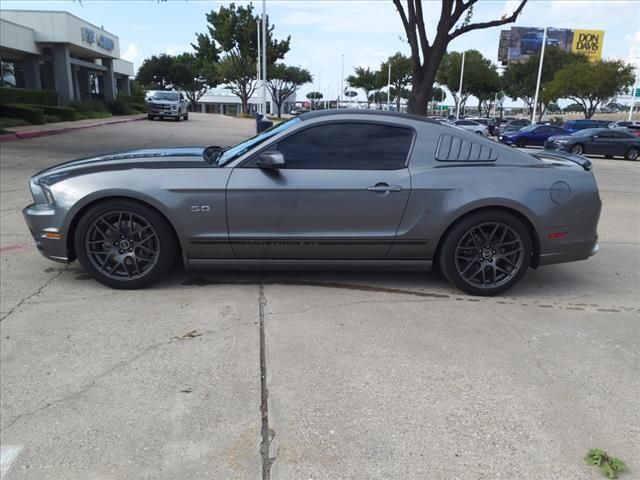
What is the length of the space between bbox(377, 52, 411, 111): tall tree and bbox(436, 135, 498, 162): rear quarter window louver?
62.0m

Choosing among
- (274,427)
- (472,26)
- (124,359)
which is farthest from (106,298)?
(472,26)

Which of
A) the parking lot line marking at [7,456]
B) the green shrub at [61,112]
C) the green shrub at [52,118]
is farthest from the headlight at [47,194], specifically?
the green shrub at [61,112]

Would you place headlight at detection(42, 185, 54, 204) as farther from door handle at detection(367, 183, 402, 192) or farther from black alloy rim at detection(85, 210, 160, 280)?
door handle at detection(367, 183, 402, 192)

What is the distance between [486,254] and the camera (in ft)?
14.5

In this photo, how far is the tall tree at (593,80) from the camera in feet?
149

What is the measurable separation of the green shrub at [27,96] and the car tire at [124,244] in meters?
24.9

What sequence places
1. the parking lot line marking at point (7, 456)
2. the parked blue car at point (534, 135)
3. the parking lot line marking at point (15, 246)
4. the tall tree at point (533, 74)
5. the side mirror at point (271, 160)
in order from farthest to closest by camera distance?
the tall tree at point (533, 74)
the parked blue car at point (534, 135)
the parking lot line marking at point (15, 246)
the side mirror at point (271, 160)
the parking lot line marking at point (7, 456)

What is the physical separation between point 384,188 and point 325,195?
0.49 m

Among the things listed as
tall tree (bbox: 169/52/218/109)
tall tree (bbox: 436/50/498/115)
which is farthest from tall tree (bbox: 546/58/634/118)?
tall tree (bbox: 169/52/218/109)

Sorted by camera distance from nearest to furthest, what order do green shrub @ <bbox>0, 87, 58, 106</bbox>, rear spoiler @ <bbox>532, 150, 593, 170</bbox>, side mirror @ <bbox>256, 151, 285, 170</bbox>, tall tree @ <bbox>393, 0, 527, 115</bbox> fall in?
side mirror @ <bbox>256, 151, 285, 170</bbox>
rear spoiler @ <bbox>532, 150, 593, 170</bbox>
tall tree @ <bbox>393, 0, 527, 115</bbox>
green shrub @ <bbox>0, 87, 58, 106</bbox>

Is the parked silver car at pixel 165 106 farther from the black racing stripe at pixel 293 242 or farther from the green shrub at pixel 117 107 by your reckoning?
the black racing stripe at pixel 293 242

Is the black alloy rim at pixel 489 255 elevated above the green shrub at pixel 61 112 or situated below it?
below

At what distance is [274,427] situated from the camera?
2.60 m

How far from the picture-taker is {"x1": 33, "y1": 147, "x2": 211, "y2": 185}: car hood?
4.28m
